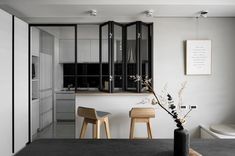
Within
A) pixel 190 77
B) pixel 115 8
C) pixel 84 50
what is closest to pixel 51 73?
pixel 84 50

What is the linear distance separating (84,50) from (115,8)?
117 inches

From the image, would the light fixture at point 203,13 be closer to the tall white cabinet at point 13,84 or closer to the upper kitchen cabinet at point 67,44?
the tall white cabinet at point 13,84

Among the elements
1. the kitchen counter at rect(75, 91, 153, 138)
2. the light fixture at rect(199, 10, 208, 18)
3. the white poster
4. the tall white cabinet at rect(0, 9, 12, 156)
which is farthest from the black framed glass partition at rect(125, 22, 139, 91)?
the tall white cabinet at rect(0, 9, 12, 156)

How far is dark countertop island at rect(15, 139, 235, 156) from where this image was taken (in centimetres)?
168

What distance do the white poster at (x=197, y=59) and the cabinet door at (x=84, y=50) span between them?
3122 mm

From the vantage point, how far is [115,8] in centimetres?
358

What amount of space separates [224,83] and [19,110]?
361 cm

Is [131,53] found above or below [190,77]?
above

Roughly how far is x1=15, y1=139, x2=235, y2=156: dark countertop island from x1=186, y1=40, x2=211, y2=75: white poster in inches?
85.7

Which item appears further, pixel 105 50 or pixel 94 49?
pixel 94 49

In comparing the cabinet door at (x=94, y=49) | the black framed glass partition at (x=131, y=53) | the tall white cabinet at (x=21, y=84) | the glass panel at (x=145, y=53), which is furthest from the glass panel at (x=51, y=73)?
the glass panel at (x=145, y=53)

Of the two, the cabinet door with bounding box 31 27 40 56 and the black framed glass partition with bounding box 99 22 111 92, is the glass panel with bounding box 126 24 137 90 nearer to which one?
the black framed glass partition with bounding box 99 22 111 92

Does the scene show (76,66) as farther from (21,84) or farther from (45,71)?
(45,71)

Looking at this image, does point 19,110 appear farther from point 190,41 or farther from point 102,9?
point 190,41
